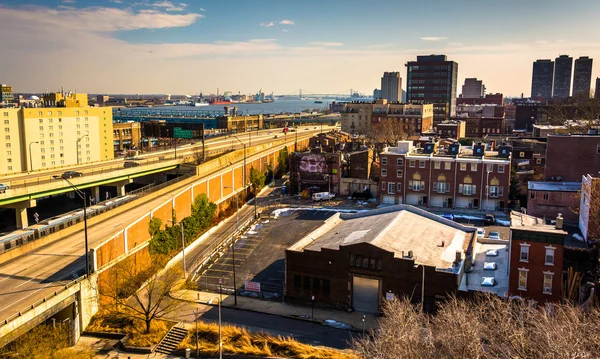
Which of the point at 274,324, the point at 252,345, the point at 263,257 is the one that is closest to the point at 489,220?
the point at 263,257

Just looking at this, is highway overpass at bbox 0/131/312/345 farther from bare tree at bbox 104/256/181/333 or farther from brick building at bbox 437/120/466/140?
brick building at bbox 437/120/466/140

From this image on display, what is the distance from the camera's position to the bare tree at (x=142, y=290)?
1298 inches

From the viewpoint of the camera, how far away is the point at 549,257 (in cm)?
3166

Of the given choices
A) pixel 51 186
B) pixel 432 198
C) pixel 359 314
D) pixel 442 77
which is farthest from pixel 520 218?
pixel 442 77

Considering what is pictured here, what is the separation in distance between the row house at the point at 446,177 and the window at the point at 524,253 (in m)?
29.6

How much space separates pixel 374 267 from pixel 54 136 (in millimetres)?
81862

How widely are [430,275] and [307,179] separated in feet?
129

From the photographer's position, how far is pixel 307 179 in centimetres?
7138

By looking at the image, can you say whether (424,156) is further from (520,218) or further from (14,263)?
(14,263)

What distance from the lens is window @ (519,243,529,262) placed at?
1258 inches

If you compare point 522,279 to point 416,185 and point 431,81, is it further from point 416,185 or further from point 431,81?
point 431,81

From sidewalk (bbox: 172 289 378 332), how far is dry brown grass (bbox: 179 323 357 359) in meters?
3.83

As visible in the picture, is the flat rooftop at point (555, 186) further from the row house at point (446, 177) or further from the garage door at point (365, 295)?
the garage door at point (365, 295)

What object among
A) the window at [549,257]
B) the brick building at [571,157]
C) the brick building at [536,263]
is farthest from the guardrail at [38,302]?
the brick building at [571,157]
